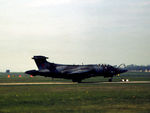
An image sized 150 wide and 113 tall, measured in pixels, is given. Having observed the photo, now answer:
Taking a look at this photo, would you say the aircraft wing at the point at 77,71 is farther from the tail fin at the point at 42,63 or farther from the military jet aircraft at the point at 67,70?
the tail fin at the point at 42,63

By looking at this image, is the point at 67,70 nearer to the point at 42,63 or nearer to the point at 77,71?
the point at 77,71

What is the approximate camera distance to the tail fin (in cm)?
5481

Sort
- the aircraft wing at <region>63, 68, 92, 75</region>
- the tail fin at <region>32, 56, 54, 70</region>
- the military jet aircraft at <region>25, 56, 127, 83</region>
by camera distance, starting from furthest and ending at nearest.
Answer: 1. the aircraft wing at <region>63, 68, 92, 75</region>
2. the tail fin at <region>32, 56, 54, 70</region>
3. the military jet aircraft at <region>25, 56, 127, 83</region>

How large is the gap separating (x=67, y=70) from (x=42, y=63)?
194 inches

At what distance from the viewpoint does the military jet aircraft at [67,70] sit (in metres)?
54.5

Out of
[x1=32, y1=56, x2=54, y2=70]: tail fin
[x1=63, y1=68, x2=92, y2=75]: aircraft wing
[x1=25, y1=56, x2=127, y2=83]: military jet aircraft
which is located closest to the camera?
[x1=25, y1=56, x2=127, y2=83]: military jet aircraft

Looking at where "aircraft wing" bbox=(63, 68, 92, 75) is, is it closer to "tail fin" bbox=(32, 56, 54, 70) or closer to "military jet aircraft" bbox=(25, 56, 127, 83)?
"military jet aircraft" bbox=(25, 56, 127, 83)

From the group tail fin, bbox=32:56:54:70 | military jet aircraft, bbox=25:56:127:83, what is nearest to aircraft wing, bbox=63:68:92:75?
military jet aircraft, bbox=25:56:127:83

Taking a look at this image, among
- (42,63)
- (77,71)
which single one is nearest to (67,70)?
(77,71)

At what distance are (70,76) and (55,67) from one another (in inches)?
135

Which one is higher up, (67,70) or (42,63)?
(42,63)

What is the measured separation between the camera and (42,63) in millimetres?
55000

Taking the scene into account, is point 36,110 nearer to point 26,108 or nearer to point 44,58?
point 26,108

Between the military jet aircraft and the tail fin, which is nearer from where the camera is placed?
the military jet aircraft
